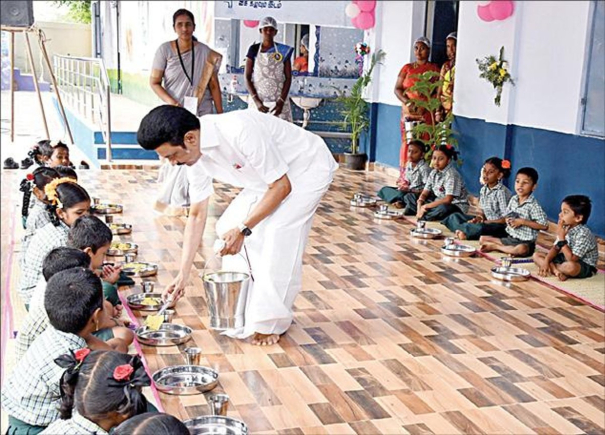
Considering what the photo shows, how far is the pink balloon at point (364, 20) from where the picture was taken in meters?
9.05

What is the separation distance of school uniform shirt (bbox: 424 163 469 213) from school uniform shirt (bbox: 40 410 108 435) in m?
4.74

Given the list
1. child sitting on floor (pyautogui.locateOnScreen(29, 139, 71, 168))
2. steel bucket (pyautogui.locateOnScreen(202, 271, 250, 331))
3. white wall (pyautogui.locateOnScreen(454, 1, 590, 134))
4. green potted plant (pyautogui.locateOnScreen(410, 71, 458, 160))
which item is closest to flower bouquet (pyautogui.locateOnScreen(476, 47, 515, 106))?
white wall (pyautogui.locateOnScreen(454, 1, 590, 134))

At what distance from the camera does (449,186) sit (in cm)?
634

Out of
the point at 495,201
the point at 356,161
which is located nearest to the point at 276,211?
the point at 495,201

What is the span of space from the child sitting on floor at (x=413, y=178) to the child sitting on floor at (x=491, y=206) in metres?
0.85

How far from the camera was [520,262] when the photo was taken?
5305mm

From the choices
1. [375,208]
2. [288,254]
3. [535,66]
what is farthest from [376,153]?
[288,254]

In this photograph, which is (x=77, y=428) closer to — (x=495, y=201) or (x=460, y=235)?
(x=460, y=235)

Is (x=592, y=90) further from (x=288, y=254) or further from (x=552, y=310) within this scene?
(x=288, y=254)

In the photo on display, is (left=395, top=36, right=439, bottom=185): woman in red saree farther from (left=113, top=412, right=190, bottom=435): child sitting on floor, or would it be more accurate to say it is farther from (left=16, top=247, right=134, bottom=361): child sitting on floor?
(left=113, top=412, right=190, bottom=435): child sitting on floor

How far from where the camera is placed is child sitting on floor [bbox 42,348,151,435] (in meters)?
1.92

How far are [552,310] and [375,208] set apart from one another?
9.37 ft

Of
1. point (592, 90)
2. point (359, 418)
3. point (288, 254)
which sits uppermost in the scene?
point (592, 90)

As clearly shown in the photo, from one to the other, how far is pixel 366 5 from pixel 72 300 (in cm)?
724
